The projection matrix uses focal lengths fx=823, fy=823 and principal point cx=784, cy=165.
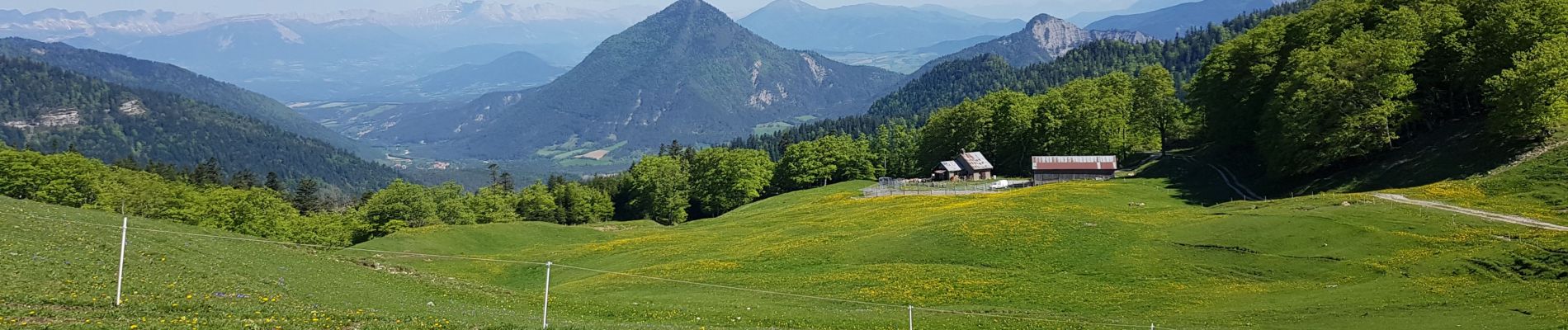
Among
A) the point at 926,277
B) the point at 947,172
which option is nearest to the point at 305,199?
the point at 947,172

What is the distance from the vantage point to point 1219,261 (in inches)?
1610

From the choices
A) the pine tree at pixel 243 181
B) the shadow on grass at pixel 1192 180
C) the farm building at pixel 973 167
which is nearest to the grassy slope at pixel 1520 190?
the shadow on grass at pixel 1192 180

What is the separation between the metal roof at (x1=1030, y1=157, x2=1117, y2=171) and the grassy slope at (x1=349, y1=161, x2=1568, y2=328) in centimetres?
3582

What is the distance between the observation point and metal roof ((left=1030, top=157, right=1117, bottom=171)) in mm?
99938

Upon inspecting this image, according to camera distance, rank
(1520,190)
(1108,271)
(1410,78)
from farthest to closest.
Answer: (1410,78) < (1520,190) < (1108,271)

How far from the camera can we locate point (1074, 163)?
10056 cm

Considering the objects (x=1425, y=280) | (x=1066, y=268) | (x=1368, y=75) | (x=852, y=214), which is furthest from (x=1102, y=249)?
(x=1368, y=75)

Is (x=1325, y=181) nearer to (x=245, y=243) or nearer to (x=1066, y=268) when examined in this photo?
(x=1066, y=268)

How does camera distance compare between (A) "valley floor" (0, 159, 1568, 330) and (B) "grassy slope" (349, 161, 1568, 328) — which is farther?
(B) "grassy slope" (349, 161, 1568, 328)

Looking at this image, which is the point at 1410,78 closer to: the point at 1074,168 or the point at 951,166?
the point at 1074,168

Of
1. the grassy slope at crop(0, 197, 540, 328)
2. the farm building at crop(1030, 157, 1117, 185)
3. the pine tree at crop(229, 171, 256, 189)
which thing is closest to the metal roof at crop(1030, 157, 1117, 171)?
the farm building at crop(1030, 157, 1117, 185)

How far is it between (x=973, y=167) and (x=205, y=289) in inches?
3978

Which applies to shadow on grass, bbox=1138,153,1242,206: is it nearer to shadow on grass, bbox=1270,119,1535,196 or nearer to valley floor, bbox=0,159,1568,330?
shadow on grass, bbox=1270,119,1535,196

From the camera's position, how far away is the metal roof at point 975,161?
116438 mm
